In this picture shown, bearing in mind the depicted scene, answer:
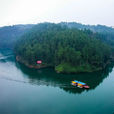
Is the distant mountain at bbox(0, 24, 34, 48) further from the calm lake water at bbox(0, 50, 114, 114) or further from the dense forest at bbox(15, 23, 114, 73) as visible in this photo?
the calm lake water at bbox(0, 50, 114, 114)

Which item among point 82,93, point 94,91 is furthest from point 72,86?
point 94,91

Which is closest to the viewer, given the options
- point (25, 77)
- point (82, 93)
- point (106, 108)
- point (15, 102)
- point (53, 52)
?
point (106, 108)

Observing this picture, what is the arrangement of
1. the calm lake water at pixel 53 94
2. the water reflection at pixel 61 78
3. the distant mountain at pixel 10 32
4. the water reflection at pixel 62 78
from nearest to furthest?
the calm lake water at pixel 53 94 → the water reflection at pixel 62 78 → the water reflection at pixel 61 78 → the distant mountain at pixel 10 32

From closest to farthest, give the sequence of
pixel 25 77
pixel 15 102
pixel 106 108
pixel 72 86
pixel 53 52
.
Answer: pixel 106 108 → pixel 15 102 → pixel 72 86 → pixel 25 77 → pixel 53 52

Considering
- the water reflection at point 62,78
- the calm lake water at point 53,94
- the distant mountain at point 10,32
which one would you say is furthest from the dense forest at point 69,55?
the distant mountain at point 10,32

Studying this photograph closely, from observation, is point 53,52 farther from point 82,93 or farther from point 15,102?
point 15,102

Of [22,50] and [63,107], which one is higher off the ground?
[22,50]

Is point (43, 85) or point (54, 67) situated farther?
point (54, 67)

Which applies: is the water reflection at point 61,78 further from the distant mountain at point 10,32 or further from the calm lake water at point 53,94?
the distant mountain at point 10,32

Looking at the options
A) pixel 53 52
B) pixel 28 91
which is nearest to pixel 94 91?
pixel 28 91
